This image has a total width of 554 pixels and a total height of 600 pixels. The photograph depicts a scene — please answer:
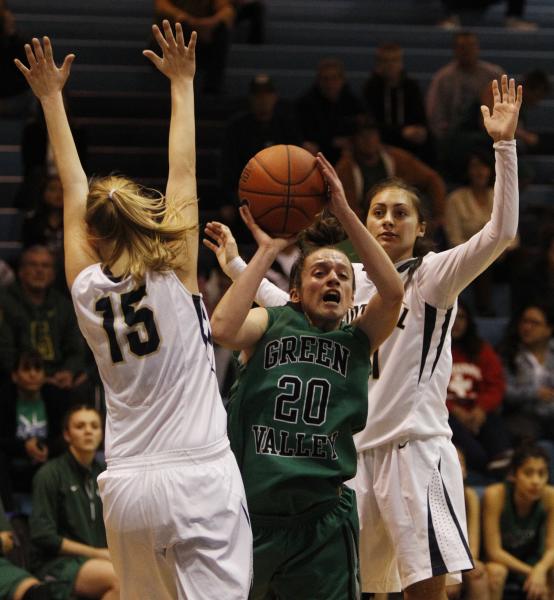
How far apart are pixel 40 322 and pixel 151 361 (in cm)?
518

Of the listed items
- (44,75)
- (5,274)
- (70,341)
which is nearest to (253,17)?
(5,274)

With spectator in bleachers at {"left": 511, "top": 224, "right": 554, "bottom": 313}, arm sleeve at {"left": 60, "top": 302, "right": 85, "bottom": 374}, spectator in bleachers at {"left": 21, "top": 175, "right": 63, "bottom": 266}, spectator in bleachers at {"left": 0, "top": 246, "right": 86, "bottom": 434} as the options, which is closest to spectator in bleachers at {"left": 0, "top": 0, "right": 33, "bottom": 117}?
spectator in bleachers at {"left": 21, "top": 175, "right": 63, "bottom": 266}

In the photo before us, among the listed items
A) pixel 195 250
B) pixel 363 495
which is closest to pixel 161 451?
pixel 195 250

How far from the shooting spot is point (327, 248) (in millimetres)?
4949

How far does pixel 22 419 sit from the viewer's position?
8727 mm

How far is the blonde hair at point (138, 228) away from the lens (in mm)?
4270

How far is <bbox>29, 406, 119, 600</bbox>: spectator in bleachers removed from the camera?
25.1 feet

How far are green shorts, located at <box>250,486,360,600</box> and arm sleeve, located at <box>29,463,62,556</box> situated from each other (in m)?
3.26

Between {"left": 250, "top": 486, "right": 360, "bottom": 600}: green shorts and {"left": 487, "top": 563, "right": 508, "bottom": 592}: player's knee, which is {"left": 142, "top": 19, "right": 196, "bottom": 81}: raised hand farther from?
{"left": 487, "top": 563, "right": 508, "bottom": 592}: player's knee

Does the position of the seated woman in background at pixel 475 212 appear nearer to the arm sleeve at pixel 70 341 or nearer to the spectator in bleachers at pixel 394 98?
the spectator in bleachers at pixel 394 98

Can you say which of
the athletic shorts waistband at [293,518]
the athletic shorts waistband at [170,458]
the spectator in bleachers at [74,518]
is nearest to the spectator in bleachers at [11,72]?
the spectator in bleachers at [74,518]

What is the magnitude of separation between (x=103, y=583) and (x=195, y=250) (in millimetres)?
3831

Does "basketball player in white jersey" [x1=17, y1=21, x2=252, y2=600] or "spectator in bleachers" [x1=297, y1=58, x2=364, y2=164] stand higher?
"spectator in bleachers" [x1=297, y1=58, x2=364, y2=164]

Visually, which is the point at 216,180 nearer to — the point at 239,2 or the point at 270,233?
the point at 239,2
